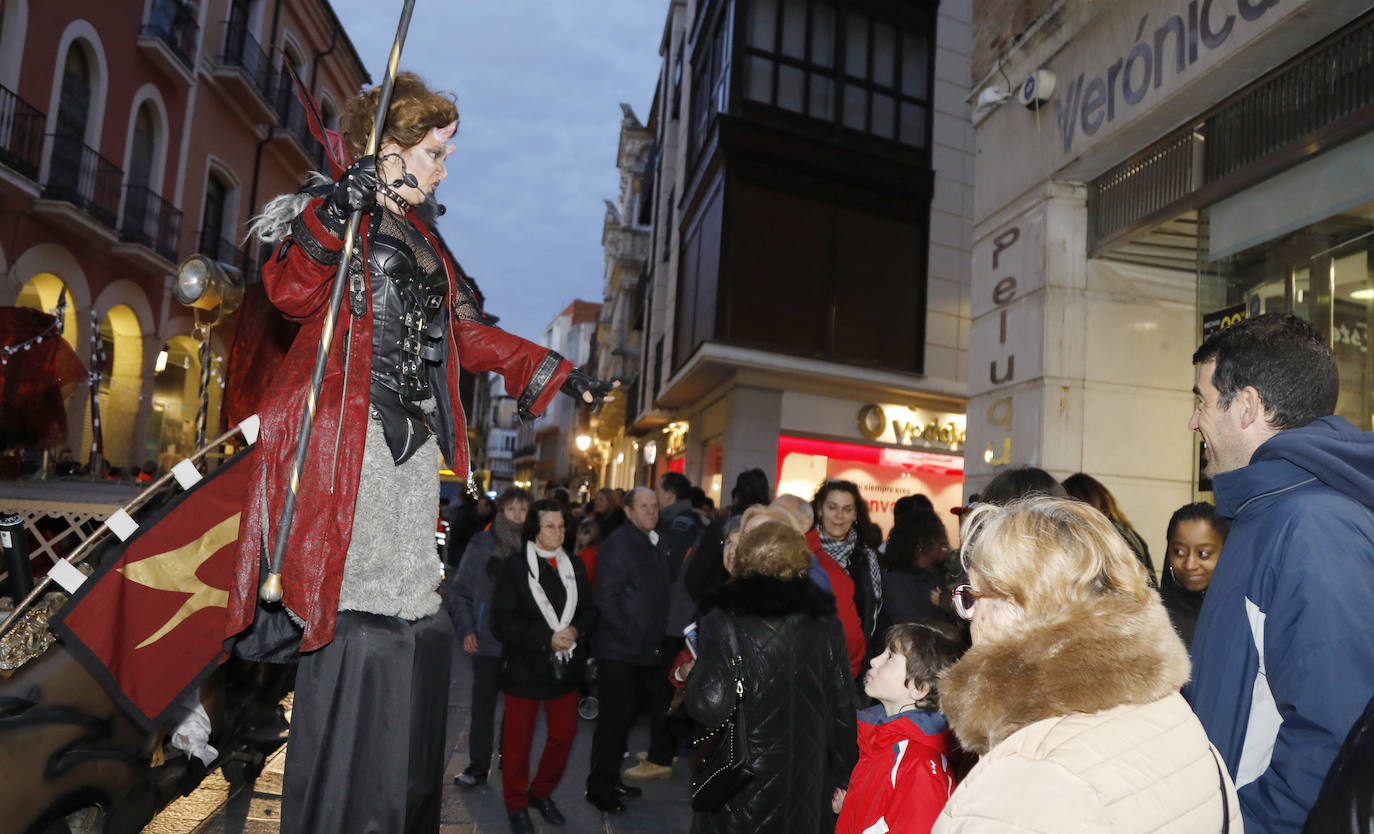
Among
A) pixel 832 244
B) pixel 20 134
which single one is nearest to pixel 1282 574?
pixel 832 244

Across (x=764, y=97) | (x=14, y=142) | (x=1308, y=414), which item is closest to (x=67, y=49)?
(x=14, y=142)

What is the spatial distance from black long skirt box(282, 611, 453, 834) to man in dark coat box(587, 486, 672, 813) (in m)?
3.74

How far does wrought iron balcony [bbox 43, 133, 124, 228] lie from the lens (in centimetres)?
1460

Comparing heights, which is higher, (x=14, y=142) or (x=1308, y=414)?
(x=14, y=142)

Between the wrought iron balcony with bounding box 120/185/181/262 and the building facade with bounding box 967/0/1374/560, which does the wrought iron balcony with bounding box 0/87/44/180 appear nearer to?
the wrought iron balcony with bounding box 120/185/181/262

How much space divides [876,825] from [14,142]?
15885 millimetres

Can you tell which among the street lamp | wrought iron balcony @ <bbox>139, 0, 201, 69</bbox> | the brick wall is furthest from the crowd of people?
wrought iron balcony @ <bbox>139, 0, 201, 69</bbox>

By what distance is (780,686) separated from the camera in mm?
3988

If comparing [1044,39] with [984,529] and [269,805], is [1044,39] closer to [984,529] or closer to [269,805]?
[984,529]

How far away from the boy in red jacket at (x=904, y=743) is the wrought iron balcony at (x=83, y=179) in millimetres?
15781

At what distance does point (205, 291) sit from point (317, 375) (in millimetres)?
2693

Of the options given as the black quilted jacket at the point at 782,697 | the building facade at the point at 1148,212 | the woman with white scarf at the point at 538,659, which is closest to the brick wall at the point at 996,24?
the building facade at the point at 1148,212

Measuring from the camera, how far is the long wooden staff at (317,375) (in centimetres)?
214

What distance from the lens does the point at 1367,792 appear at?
130 cm
